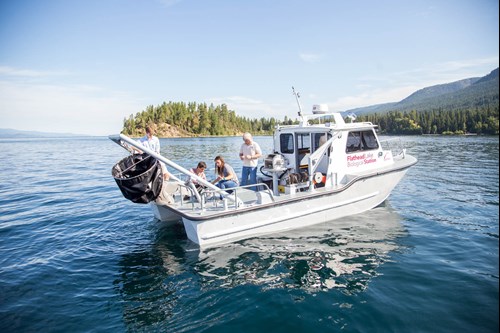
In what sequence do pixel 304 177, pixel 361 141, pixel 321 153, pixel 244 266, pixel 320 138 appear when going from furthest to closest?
pixel 361 141
pixel 320 138
pixel 304 177
pixel 321 153
pixel 244 266

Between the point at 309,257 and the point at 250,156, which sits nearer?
the point at 309,257

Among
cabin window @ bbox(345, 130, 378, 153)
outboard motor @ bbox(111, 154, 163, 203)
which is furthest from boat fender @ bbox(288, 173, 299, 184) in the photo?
outboard motor @ bbox(111, 154, 163, 203)

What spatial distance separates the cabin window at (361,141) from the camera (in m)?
9.55

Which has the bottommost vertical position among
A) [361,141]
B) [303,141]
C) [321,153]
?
[321,153]

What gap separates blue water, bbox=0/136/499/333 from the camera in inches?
191

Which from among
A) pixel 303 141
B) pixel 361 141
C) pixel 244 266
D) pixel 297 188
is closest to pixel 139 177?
pixel 244 266

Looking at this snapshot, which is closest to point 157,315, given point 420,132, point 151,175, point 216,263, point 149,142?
point 216,263

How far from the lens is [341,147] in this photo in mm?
9273

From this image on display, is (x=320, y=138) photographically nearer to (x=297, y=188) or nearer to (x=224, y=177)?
(x=297, y=188)

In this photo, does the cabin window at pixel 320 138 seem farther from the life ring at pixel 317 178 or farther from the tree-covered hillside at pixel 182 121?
the tree-covered hillside at pixel 182 121

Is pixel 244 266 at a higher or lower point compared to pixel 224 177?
Answer: lower

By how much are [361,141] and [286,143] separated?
2366 millimetres

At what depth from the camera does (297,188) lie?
871 centimetres

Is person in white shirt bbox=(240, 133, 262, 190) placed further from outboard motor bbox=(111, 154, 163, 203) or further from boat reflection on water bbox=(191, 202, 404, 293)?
outboard motor bbox=(111, 154, 163, 203)
